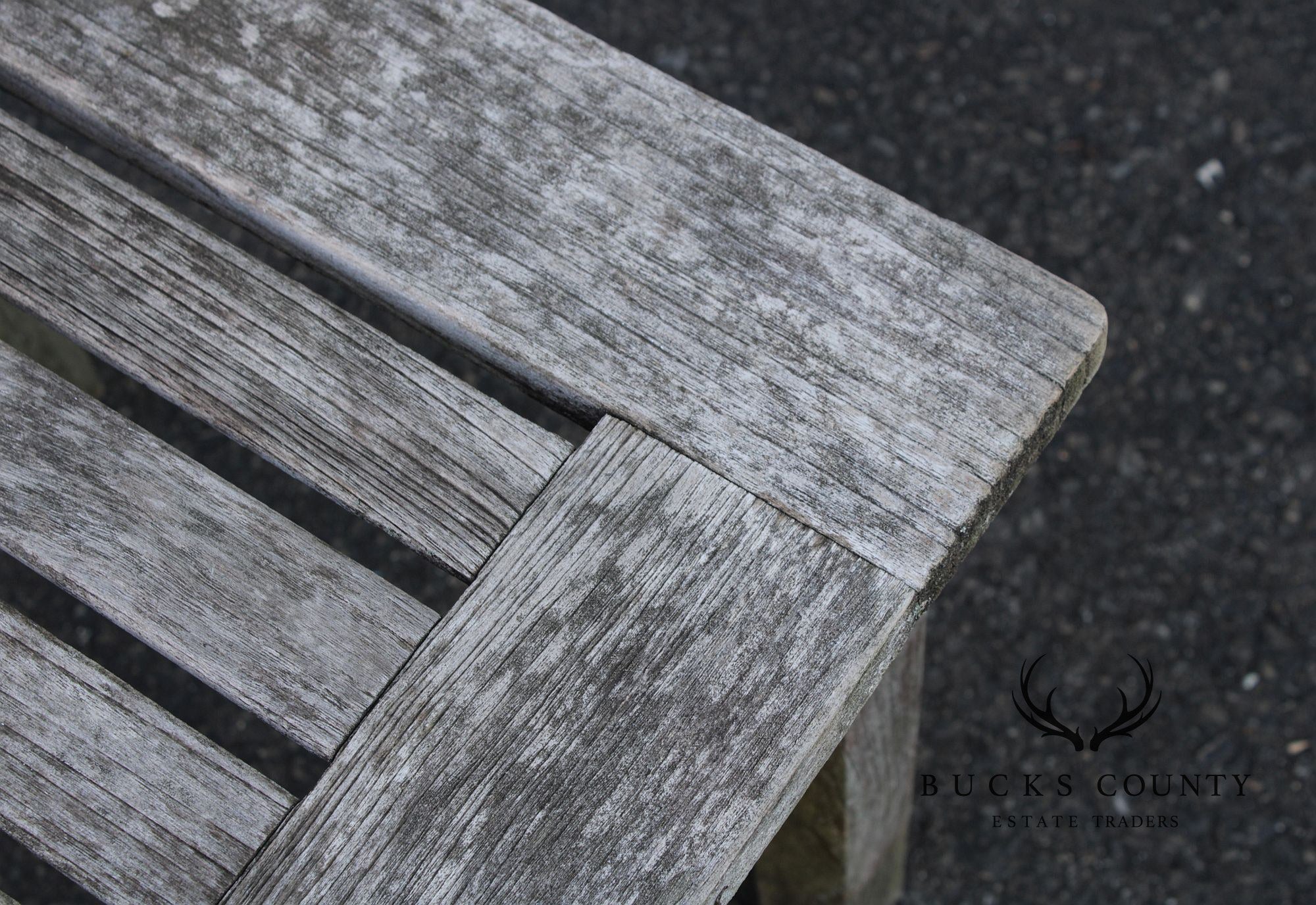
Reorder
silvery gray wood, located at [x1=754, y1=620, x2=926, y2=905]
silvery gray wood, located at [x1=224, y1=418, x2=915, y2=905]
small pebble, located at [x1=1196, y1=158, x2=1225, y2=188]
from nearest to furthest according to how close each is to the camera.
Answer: silvery gray wood, located at [x1=224, y1=418, x2=915, y2=905]
silvery gray wood, located at [x1=754, y1=620, x2=926, y2=905]
small pebble, located at [x1=1196, y1=158, x2=1225, y2=188]

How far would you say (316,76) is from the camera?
0.98m

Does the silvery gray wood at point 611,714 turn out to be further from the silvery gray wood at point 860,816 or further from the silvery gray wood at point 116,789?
the silvery gray wood at point 860,816

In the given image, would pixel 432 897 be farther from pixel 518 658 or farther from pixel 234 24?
pixel 234 24

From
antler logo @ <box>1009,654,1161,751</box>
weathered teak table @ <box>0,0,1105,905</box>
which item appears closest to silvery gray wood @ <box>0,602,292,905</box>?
weathered teak table @ <box>0,0,1105,905</box>

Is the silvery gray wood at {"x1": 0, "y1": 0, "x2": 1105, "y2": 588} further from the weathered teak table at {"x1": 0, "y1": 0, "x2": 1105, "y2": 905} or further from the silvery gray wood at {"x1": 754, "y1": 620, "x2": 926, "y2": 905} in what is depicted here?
the silvery gray wood at {"x1": 754, "y1": 620, "x2": 926, "y2": 905}

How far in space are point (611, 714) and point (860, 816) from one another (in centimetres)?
78

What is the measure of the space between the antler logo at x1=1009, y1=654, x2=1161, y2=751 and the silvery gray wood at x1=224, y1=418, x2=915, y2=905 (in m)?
1.23

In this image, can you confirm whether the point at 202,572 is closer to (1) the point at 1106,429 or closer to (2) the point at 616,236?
(2) the point at 616,236

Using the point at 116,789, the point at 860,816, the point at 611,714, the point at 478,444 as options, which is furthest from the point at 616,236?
the point at 860,816

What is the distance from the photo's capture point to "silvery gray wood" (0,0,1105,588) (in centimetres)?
86

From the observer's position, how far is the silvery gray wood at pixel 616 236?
865 millimetres

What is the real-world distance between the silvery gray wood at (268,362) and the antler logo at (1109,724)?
52.5 inches

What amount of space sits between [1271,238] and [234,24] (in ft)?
6.40

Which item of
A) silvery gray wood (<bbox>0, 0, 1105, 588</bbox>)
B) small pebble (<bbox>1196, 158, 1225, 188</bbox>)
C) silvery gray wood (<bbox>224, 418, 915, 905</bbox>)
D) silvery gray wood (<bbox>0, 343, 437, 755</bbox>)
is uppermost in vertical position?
small pebble (<bbox>1196, 158, 1225, 188</bbox>)
